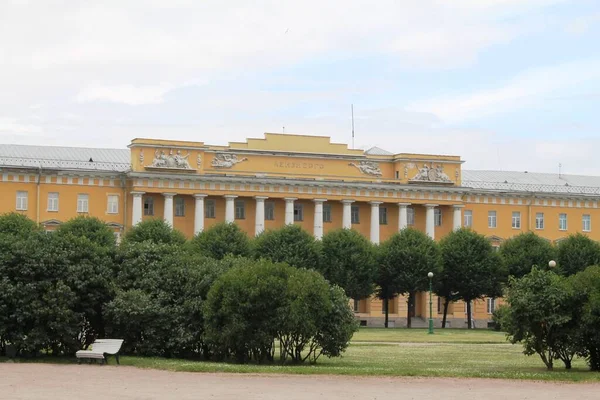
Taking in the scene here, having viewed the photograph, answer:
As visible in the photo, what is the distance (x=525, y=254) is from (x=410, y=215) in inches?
619

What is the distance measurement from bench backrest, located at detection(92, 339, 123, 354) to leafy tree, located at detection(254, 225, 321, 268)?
4522 centimetres

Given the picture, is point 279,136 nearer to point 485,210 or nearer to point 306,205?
point 306,205

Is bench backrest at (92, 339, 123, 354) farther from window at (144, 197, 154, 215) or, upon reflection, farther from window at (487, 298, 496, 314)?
window at (487, 298, 496, 314)

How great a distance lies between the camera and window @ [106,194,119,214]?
91000 millimetres

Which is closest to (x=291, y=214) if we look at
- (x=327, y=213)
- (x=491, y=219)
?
(x=327, y=213)

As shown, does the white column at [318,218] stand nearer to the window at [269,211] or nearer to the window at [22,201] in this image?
the window at [269,211]

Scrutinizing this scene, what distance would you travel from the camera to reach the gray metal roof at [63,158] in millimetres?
90750

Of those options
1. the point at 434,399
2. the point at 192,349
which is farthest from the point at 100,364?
the point at 434,399

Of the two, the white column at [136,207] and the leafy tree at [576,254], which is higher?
the white column at [136,207]

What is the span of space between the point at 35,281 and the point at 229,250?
42749mm

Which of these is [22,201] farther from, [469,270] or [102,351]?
[102,351]

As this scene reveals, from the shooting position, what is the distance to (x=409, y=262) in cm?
8406

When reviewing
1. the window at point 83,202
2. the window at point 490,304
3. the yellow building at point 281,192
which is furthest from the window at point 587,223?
the window at point 83,202

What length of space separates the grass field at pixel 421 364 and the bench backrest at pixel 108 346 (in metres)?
0.39
